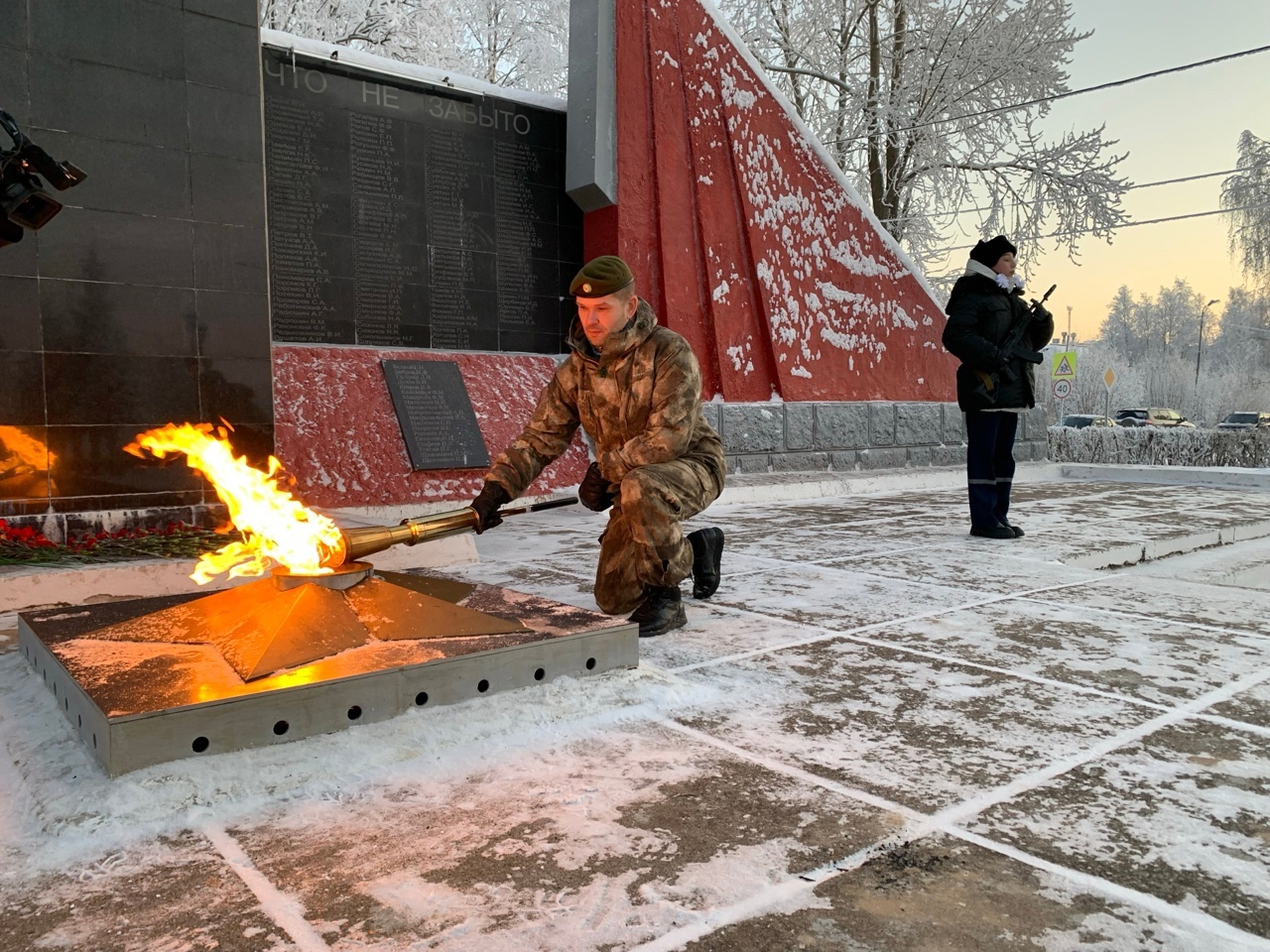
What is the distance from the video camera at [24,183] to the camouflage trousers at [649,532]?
2.13 metres

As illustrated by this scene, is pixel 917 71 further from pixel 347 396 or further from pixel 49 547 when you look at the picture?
pixel 49 547

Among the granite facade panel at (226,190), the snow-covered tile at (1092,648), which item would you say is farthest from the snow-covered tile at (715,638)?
the granite facade panel at (226,190)

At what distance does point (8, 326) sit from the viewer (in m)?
4.75

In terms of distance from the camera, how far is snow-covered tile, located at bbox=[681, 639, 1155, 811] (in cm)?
217

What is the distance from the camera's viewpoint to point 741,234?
9.27m

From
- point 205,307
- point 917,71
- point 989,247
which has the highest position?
point 917,71

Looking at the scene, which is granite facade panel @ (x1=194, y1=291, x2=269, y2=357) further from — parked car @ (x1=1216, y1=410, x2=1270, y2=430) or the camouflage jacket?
parked car @ (x1=1216, y1=410, x2=1270, y2=430)

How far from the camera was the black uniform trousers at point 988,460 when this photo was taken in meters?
5.91

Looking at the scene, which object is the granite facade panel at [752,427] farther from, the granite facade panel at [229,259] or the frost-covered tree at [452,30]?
the frost-covered tree at [452,30]

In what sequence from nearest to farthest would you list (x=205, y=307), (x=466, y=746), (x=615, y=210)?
(x=466, y=746), (x=205, y=307), (x=615, y=210)

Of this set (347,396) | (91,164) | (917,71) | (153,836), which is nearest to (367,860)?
(153,836)

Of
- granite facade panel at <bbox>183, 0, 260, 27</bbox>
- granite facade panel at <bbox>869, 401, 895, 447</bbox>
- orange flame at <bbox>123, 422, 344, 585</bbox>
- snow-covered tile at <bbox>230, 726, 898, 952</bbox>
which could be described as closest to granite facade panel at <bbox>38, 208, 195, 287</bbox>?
granite facade panel at <bbox>183, 0, 260, 27</bbox>

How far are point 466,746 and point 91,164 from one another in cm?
433

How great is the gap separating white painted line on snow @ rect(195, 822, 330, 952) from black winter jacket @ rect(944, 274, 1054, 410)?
501cm
